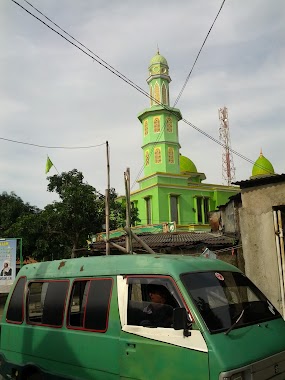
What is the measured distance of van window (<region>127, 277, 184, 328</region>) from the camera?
402 cm

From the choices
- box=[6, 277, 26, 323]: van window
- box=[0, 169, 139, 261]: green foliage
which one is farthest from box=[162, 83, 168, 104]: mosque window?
box=[6, 277, 26, 323]: van window

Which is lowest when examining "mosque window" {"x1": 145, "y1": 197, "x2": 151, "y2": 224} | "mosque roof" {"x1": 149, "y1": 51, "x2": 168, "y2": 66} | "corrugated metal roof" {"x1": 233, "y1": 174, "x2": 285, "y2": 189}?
"corrugated metal roof" {"x1": 233, "y1": 174, "x2": 285, "y2": 189}

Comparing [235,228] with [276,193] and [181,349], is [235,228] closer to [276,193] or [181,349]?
[276,193]

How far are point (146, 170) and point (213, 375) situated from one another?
107 ft

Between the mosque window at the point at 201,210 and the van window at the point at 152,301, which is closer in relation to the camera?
the van window at the point at 152,301

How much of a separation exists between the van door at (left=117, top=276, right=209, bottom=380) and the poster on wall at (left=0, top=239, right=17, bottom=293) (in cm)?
1330

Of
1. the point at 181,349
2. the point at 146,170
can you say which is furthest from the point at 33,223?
the point at 181,349

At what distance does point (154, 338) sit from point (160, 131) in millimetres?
31605

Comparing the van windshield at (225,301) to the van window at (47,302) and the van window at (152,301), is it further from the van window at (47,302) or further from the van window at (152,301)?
the van window at (47,302)

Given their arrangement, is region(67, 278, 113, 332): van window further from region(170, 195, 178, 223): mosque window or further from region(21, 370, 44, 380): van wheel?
region(170, 195, 178, 223): mosque window

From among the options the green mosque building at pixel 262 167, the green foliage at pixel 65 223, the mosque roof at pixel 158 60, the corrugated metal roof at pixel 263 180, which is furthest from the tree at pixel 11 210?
the corrugated metal roof at pixel 263 180

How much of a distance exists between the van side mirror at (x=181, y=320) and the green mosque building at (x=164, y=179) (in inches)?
1127

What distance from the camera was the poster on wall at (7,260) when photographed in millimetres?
16459

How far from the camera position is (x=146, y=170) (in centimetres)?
3584
